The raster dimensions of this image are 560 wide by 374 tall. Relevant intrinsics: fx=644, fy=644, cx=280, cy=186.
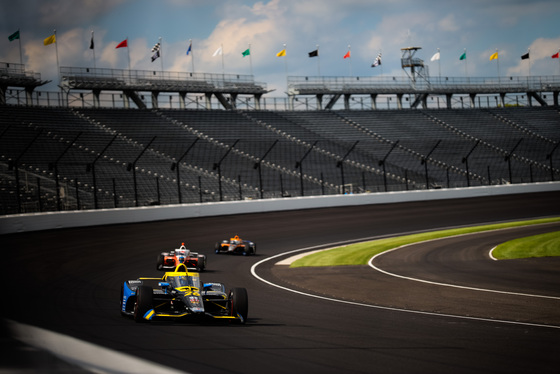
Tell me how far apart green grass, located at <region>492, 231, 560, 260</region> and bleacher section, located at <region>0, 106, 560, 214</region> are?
69.0ft

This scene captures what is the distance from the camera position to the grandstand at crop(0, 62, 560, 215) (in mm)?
39344

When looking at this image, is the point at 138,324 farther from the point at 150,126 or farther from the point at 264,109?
the point at 264,109

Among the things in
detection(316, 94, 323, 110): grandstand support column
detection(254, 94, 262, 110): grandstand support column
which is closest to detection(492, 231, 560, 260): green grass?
detection(254, 94, 262, 110): grandstand support column

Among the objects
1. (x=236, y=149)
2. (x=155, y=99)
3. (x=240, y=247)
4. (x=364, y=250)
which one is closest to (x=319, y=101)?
(x=155, y=99)

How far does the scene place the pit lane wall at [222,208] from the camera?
1210 inches

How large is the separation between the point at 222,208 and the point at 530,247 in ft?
71.1

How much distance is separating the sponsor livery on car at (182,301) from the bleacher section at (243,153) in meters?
23.0

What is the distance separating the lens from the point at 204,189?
43562 mm

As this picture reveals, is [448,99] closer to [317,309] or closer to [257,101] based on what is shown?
[257,101]

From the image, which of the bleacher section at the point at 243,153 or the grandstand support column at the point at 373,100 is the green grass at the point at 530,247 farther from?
the grandstand support column at the point at 373,100

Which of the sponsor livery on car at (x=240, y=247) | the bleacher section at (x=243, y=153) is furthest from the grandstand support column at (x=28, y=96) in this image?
the sponsor livery on car at (x=240, y=247)

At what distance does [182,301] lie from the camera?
32.9 feet

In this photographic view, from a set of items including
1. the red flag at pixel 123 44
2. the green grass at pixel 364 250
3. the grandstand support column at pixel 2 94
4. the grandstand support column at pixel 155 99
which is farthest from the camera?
the grandstand support column at pixel 155 99

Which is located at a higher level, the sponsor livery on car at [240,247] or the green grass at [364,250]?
the sponsor livery on car at [240,247]
